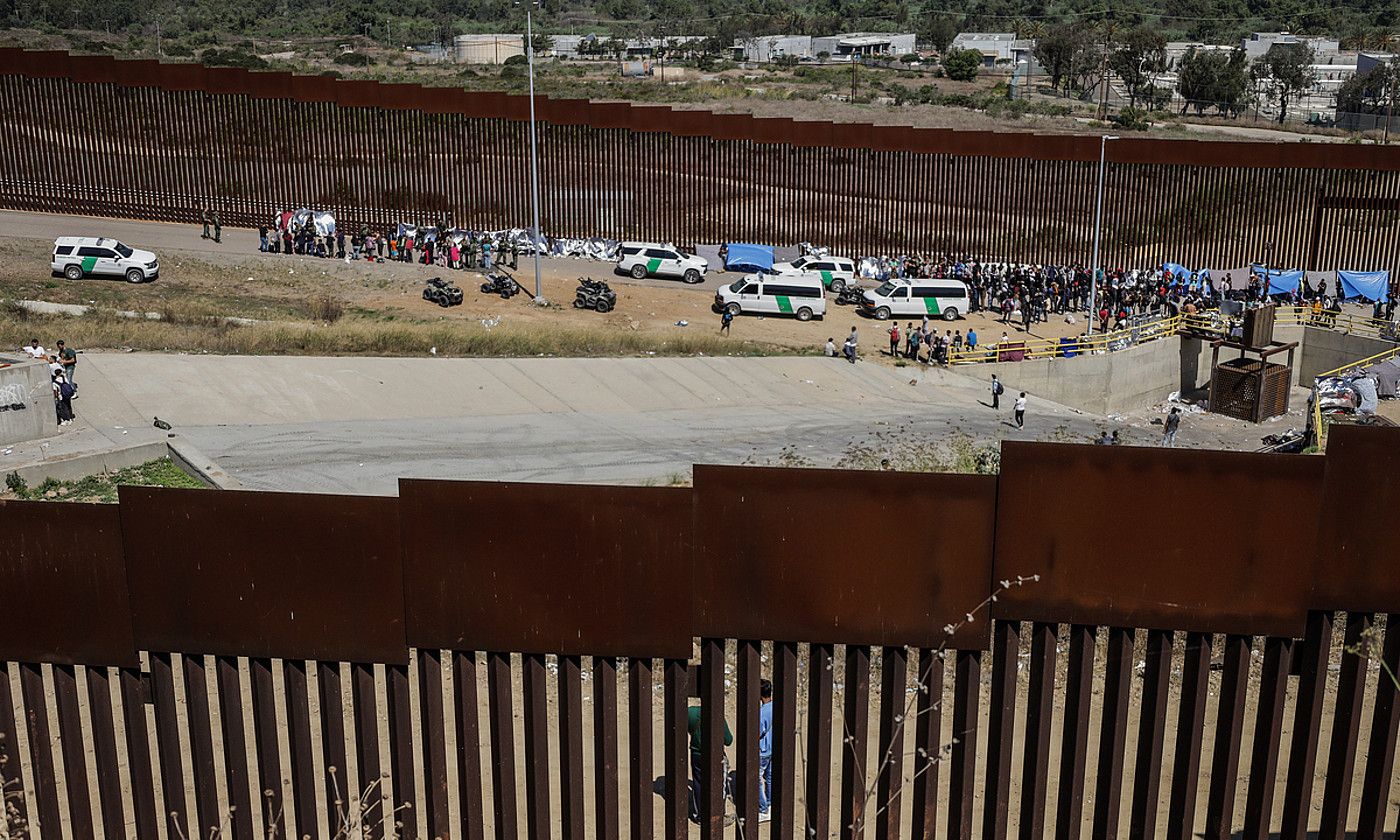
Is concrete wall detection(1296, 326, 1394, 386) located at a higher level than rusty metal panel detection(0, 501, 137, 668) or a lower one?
lower

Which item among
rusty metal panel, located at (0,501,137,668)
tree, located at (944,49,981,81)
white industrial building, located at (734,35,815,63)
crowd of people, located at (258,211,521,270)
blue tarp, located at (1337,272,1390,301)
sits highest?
white industrial building, located at (734,35,815,63)

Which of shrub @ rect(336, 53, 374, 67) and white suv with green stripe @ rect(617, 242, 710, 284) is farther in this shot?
shrub @ rect(336, 53, 374, 67)

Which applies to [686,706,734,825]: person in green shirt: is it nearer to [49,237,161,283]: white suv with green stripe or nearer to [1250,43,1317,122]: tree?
[49,237,161,283]: white suv with green stripe

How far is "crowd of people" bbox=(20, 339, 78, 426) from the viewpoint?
80.6ft

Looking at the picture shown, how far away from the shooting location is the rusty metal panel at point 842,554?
486 centimetres

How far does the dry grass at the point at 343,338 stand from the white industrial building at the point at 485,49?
6973cm

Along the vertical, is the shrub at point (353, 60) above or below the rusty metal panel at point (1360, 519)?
above

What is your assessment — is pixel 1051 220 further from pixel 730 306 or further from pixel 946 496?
pixel 946 496

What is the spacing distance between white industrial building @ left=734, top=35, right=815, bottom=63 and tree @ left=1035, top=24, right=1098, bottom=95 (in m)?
20.4

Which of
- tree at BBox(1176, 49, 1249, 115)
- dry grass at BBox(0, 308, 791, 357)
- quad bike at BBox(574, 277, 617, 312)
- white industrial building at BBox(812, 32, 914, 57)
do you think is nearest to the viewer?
dry grass at BBox(0, 308, 791, 357)

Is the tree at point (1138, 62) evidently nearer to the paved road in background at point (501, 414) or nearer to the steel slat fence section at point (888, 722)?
the paved road in background at point (501, 414)

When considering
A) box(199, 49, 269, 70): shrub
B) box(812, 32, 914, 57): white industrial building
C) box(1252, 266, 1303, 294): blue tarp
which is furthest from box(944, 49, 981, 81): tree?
box(1252, 266, 1303, 294): blue tarp

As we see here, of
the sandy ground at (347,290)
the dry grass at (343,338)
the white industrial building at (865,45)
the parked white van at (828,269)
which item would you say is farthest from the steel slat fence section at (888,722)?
the white industrial building at (865,45)

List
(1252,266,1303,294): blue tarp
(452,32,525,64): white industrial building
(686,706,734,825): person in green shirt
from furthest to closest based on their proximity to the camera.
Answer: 1. (452,32,525,64): white industrial building
2. (1252,266,1303,294): blue tarp
3. (686,706,734,825): person in green shirt
